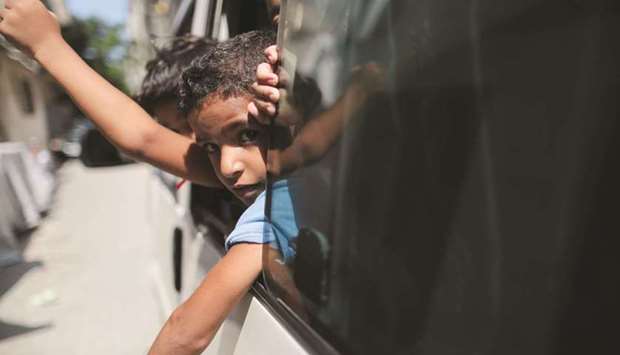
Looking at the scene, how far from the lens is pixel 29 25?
1363 mm

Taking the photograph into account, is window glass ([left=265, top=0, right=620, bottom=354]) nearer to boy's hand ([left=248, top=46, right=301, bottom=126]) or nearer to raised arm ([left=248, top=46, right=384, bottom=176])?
raised arm ([left=248, top=46, right=384, bottom=176])

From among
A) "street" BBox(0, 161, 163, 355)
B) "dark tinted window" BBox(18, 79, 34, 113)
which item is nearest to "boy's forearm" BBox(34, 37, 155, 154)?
"street" BBox(0, 161, 163, 355)

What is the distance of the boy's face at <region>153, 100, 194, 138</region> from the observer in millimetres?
2094

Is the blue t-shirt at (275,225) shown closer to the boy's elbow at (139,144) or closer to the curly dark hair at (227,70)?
the curly dark hair at (227,70)

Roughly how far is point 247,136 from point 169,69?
979mm

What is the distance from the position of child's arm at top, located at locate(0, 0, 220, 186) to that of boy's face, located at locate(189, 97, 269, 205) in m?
0.31

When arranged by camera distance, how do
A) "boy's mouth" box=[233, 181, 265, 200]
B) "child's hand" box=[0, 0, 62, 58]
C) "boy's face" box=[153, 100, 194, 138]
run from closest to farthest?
1. "child's hand" box=[0, 0, 62, 58]
2. "boy's mouth" box=[233, 181, 265, 200]
3. "boy's face" box=[153, 100, 194, 138]

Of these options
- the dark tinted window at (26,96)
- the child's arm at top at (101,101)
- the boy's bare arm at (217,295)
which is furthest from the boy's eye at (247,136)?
the dark tinted window at (26,96)

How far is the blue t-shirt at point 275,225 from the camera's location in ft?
3.42

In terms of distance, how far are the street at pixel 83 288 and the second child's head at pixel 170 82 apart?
4.63ft

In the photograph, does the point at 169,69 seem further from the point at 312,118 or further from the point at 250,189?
the point at 312,118

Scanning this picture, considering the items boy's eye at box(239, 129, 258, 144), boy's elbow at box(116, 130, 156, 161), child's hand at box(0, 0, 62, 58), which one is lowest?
boy's elbow at box(116, 130, 156, 161)

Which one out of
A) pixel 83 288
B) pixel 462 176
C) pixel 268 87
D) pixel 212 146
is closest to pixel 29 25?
pixel 212 146

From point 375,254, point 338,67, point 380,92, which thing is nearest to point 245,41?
point 338,67
